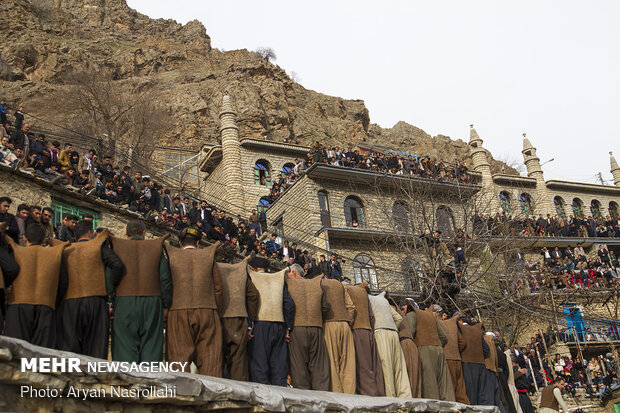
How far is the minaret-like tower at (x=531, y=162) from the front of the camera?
38656 millimetres

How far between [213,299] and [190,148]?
106 ft

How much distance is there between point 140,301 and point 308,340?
2.19 meters

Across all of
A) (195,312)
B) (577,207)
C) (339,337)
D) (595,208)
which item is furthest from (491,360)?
(595,208)

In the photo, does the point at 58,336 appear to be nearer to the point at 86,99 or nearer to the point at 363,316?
the point at 363,316

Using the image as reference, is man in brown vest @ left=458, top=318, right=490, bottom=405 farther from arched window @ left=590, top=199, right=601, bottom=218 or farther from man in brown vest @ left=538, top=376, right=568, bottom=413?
arched window @ left=590, top=199, right=601, bottom=218

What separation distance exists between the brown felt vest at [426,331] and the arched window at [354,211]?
17.7 metres

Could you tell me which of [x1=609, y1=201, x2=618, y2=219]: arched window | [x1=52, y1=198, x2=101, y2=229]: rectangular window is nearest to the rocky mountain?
[x1=609, y1=201, x2=618, y2=219]: arched window

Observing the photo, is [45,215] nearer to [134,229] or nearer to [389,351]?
[134,229]

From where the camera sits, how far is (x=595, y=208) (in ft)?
131

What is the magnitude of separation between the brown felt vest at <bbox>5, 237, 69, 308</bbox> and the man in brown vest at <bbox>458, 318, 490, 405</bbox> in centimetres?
615

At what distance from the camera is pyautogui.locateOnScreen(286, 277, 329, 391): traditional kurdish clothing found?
272 inches

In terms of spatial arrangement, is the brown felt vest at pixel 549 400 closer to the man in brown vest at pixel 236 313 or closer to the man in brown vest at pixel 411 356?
the man in brown vest at pixel 411 356

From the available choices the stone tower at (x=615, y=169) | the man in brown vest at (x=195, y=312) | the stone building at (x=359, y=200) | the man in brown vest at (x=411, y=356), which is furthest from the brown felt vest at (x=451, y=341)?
the stone tower at (x=615, y=169)

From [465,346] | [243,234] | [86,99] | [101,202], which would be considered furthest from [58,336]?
[86,99]
